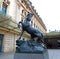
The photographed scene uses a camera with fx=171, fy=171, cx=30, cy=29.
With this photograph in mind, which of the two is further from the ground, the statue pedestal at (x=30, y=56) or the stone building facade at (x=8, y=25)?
the stone building facade at (x=8, y=25)

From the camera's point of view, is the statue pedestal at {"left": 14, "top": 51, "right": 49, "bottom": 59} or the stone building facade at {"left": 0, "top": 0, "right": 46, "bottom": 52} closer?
the statue pedestal at {"left": 14, "top": 51, "right": 49, "bottom": 59}

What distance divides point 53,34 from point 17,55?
95.8 ft

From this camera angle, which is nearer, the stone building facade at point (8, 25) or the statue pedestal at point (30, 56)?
the statue pedestal at point (30, 56)

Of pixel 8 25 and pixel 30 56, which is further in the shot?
pixel 8 25

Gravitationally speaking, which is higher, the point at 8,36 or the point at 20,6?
the point at 20,6

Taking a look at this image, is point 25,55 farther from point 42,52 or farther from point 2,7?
point 2,7

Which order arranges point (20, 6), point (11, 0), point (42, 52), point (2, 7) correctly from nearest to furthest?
point (42, 52) → point (2, 7) → point (11, 0) → point (20, 6)

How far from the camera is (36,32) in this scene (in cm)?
870

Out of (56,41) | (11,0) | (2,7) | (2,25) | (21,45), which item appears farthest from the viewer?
(56,41)

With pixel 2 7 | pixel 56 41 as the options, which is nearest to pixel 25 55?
pixel 2 7

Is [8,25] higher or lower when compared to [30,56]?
higher

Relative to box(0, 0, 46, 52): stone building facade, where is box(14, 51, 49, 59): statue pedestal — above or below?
below

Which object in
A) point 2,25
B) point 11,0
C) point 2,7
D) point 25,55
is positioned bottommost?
point 25,55

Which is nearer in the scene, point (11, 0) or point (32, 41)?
point (32, 41)
